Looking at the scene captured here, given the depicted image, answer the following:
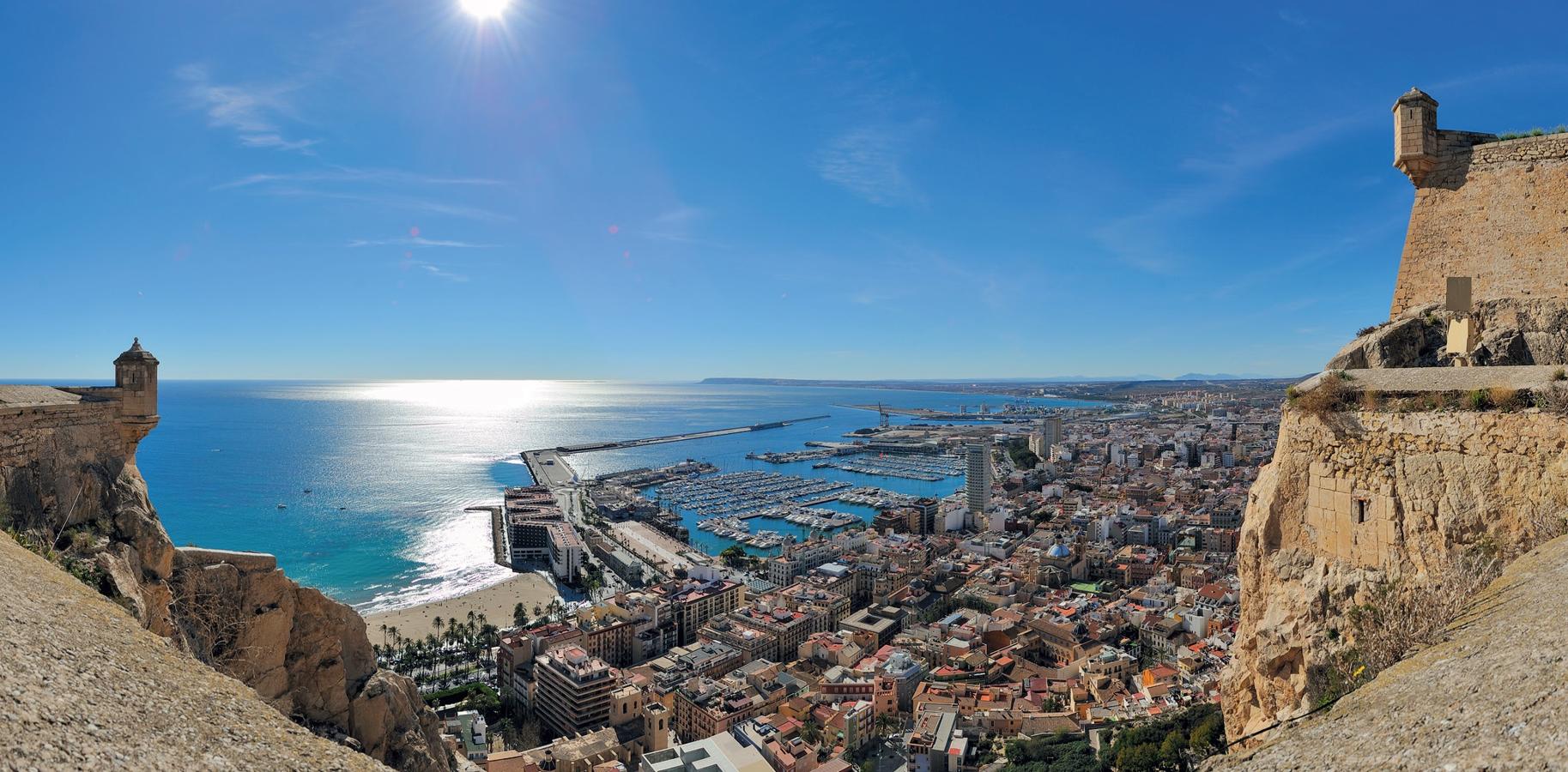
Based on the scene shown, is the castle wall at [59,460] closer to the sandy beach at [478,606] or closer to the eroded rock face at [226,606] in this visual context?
the eroded rock face at [226,606]

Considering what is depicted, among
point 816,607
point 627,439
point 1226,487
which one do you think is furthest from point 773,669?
point 627,439

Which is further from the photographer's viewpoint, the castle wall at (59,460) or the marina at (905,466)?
the marina at (905,466)

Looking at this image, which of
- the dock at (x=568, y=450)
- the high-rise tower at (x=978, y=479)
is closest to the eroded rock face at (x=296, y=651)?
the high-rise tower at (x=978, y=479)

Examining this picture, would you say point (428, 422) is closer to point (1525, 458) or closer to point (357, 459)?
point (357, 459)

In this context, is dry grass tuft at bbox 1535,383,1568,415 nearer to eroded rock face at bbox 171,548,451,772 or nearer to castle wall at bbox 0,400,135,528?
eroded rock face at bbox 171,548,451,772

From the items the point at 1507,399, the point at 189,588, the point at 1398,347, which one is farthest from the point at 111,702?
the point at 1398,347

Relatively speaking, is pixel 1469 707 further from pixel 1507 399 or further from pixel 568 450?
pixel 568 450
